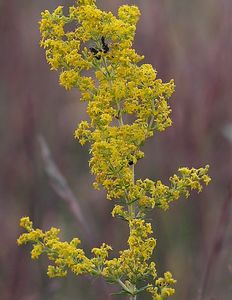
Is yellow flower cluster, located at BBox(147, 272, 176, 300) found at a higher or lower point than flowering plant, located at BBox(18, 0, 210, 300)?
lower

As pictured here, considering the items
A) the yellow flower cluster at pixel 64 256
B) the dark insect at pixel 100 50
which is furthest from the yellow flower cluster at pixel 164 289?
the dark insect at pixel 100 50

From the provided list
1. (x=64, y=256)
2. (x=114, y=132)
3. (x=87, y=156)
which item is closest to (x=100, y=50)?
(x=114, y=132)

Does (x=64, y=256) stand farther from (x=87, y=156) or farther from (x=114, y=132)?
(x=87, y=156)

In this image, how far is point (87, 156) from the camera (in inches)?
147

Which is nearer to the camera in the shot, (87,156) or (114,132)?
(114,132)

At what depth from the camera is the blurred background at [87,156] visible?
2.62 meters

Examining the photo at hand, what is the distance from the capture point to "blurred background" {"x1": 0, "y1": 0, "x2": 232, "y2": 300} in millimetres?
2623

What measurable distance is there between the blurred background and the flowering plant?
726 millimetres

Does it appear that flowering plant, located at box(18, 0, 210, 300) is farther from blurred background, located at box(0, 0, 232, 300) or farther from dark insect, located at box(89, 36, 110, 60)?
blurred background, located at box(0, 0, 232, 300)

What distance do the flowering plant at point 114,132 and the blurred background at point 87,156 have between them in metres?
0.73

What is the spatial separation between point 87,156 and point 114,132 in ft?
7.88

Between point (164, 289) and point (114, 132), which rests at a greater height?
point (114, 132)

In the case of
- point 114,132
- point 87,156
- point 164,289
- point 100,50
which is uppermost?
point 87,156

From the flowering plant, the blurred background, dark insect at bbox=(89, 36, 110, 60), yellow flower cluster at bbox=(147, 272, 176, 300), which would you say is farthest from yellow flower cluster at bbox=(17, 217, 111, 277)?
the blurred background
